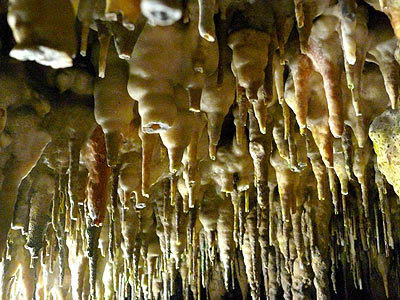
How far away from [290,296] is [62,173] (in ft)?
10.4

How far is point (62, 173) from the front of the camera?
127 inches

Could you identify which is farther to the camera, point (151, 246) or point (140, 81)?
point (151, 246)

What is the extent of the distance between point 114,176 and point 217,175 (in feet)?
3.25

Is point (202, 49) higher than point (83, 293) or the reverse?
higher

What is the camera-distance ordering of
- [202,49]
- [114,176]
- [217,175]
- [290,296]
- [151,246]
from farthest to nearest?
[290,296] → [151,246] → [217,175] → [114,176] → [202,49]

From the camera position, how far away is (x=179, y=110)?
2535mm

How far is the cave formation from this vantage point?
2150 mm

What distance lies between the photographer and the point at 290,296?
5520 millimetres

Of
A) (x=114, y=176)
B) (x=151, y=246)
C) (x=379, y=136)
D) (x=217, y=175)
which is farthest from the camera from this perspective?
(x=151, y=246)

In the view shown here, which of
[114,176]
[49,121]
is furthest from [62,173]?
[49,121]

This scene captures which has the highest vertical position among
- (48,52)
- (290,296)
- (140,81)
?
(140,81)

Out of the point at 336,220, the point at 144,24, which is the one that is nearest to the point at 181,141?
the point at 144,24

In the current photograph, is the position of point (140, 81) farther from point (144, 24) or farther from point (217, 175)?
point (217, 175)

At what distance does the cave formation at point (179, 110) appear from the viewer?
2.15 m
